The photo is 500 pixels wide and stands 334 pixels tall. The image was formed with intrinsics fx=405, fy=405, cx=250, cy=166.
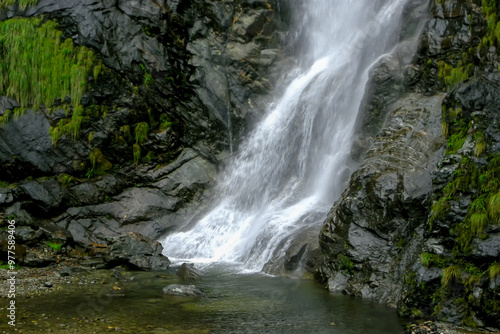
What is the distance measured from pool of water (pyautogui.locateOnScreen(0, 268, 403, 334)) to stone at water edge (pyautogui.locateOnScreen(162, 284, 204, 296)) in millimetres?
204

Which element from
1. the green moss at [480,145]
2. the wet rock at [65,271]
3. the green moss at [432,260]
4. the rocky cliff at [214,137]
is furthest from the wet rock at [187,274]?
the green moss at [480,145]

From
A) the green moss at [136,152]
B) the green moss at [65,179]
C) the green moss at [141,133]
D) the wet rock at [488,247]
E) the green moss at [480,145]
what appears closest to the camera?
the wet rock at [488,247]

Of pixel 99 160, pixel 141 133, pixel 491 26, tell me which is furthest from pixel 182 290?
pixel 141 133

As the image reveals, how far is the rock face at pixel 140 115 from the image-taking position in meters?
15.5

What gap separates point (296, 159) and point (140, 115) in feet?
22.7

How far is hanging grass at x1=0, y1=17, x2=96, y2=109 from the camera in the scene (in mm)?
16391

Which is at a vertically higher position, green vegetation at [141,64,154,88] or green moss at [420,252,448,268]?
green vegetation at [141,64,154,88]

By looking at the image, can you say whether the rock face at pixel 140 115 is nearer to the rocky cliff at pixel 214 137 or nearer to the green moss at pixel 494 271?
the rocky cliff at pixel 214 137

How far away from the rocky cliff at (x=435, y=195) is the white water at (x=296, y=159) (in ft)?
9.35

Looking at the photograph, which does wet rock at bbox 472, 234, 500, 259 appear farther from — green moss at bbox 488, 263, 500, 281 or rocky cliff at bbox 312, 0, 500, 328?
green moss at bbox 488, 263, 500, 281

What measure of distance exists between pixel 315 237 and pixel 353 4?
13568mm

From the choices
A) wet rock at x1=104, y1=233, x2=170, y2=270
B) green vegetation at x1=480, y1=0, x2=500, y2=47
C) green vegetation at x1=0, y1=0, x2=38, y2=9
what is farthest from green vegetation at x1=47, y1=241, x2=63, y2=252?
green vegetation at x1=480, y1=0, x2=500, y2=47

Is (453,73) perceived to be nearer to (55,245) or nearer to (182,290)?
(182,290)

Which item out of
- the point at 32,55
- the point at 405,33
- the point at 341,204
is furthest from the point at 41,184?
the point at 405,33
